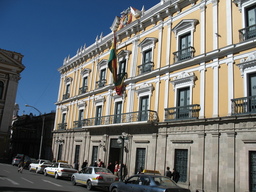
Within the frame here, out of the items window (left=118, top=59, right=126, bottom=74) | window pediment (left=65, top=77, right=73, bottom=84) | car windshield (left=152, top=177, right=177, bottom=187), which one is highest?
window pediment (left=65, top=77, right=73, bottom=84)

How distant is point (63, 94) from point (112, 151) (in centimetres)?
1389

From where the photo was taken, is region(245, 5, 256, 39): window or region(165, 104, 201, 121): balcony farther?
region(165, 104, 201, 121): balcony

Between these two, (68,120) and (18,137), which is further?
(18,137)

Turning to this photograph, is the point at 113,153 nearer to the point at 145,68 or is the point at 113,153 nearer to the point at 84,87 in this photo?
the point at 145,68

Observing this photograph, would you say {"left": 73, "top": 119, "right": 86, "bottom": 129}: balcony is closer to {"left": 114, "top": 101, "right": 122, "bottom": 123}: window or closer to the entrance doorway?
{"left": 114, "top": 101, "right": 122, "bottom": 123}: window

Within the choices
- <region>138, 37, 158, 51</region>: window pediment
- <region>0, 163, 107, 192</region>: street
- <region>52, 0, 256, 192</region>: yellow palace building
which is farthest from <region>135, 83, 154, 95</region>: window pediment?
<region>0, 163, 107, 192</region>: street

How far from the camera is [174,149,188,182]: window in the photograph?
1672 centimetres

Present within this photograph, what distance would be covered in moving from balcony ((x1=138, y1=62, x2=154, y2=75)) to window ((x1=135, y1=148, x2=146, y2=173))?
6.14 meters

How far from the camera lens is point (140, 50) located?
75.4 ft

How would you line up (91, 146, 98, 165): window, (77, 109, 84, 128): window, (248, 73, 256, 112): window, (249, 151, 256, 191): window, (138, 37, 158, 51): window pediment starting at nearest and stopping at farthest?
1. (249, 151, 256, 191): window
2. (248, 73, 256, 112): window
3. (138, 37, 158, 51): window pediment
4. (91, 146, 98, 165): window
5. (77, 109, 84, 128): window

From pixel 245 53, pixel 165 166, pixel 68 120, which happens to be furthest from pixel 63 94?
pixel 245 53

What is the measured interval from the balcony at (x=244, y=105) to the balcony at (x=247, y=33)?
353cm

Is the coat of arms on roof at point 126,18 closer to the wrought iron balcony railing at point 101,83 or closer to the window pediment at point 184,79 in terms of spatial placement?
the wrought iron balcony railing at point 101,83

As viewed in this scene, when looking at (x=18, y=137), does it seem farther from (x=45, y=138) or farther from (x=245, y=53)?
(x=245, y=53)
